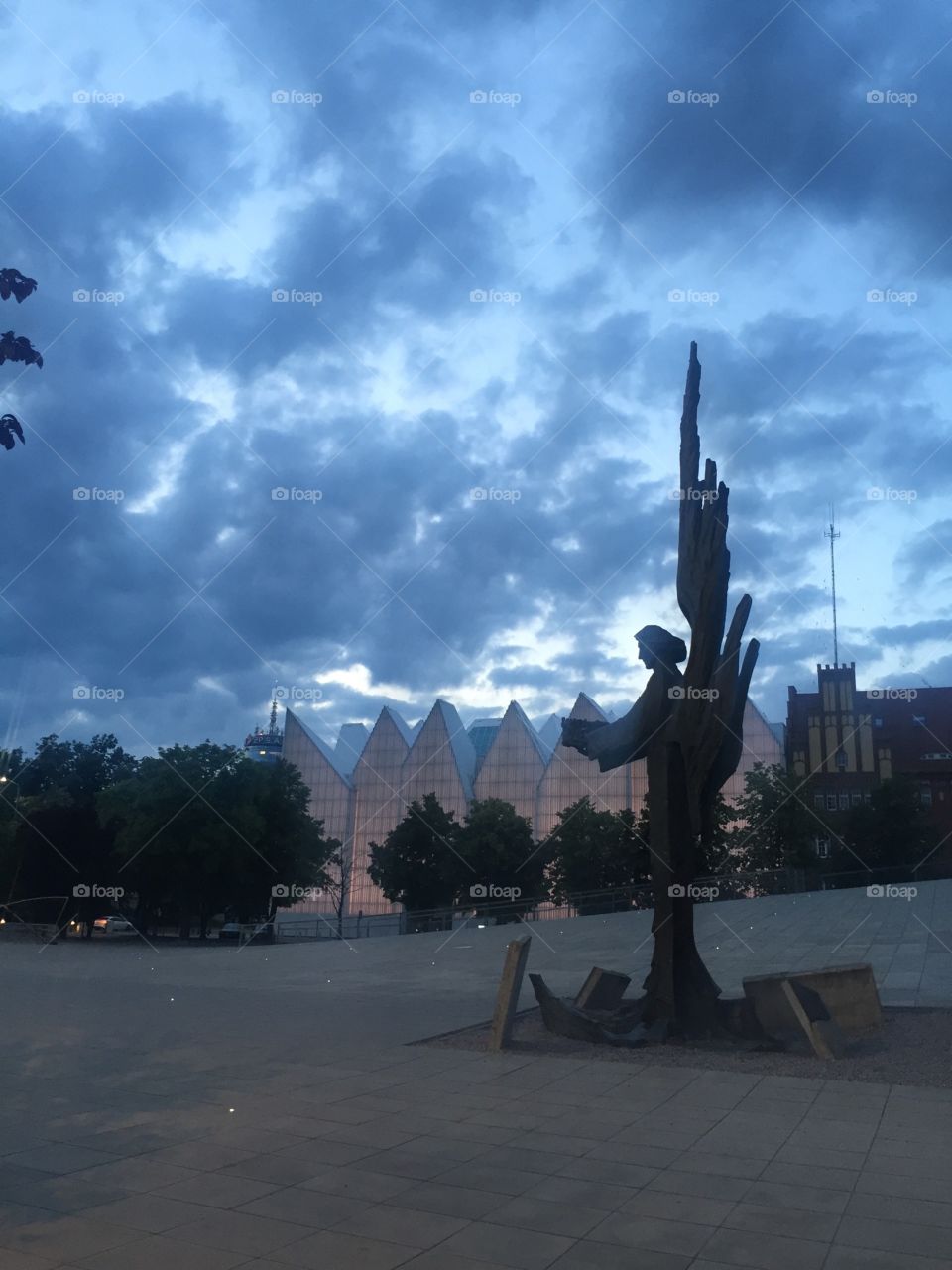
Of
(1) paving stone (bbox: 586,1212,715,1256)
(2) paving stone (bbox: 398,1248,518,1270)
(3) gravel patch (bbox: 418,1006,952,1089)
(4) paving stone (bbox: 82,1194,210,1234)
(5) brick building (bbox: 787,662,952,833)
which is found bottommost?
(3) gravel patch (bbox: 418,1006,952,1089)

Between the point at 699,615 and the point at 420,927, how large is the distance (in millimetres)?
20650

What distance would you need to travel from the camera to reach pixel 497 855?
161 ft

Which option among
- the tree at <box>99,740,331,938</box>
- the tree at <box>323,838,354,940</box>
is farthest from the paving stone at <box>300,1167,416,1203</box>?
the tree at <box>323,838,354,940</box>

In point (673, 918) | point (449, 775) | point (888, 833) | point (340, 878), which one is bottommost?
point (340, 878)

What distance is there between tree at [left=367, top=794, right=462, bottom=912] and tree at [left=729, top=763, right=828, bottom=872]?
545 inches

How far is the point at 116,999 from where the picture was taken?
587 inches

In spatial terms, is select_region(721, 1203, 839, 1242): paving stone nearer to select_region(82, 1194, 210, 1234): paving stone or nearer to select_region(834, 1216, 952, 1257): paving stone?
select_region(834, 1216, 952, 1257): paving stone

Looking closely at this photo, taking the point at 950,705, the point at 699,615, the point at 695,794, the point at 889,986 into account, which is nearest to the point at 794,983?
the point at 695,794

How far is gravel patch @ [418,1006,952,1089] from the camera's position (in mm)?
9547

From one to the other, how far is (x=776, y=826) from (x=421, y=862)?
16.4 meters

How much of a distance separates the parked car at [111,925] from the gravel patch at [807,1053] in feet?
92.0

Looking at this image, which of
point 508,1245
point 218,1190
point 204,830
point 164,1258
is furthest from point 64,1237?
point 204,830

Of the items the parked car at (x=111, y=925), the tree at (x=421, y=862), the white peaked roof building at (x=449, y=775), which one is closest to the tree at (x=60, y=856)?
the parked car at (x=111, y=925)

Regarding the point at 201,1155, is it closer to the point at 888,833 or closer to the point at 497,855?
the point at 497,855
